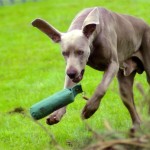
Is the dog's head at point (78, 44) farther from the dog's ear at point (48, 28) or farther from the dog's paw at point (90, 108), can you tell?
the dog's paw at point (90, 108)

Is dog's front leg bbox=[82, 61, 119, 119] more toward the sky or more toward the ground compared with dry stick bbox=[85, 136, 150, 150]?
more toward the ground

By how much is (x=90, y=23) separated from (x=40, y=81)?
6.67m

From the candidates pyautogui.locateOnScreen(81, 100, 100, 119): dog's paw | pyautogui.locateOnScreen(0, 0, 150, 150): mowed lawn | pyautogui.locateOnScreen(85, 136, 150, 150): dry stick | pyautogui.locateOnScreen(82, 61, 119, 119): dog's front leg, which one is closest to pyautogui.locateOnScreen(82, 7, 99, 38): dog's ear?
pyautogui.locateOnScreen(82, 61, 119, 119): dog's front leg

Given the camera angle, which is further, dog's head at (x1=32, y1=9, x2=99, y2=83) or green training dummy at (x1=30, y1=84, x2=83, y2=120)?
dog's head at (x1=32, y1=9, x2=99, y2=83)

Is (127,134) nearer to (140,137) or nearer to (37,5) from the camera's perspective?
(140,137)

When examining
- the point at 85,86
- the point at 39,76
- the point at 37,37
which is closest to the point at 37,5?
the point at 37,37

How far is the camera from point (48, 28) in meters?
7.57

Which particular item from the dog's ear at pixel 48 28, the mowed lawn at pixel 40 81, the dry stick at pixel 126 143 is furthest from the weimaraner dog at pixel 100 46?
the dry stick at pixel 126 143

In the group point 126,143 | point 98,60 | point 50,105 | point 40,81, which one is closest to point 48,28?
point 98,60

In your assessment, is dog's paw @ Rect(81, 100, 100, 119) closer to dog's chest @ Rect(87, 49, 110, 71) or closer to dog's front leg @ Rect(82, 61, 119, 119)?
dog's front leg @ Rect(82, 61, 119, 119)

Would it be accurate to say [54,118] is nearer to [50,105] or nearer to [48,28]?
[50,105]

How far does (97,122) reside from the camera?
941 cm

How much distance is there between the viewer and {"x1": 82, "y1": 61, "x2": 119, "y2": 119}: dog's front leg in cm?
710

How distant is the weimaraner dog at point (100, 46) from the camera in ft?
23.4
